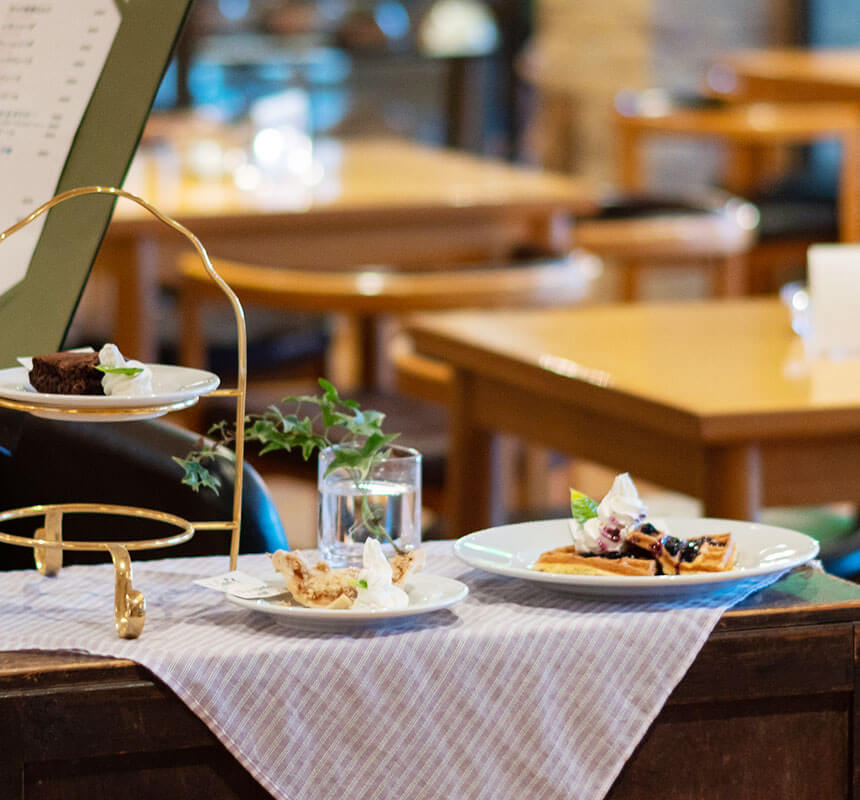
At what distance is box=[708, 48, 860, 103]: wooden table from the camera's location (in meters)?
5.89

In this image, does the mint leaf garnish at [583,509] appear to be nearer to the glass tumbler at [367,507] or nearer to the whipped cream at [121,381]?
the glass tumbler at [367,507]

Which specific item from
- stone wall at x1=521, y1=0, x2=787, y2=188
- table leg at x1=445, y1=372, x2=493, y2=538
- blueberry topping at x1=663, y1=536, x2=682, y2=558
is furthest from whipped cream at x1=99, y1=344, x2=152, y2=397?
stone wall at x1=521, y1=0, x2=787, y2=188

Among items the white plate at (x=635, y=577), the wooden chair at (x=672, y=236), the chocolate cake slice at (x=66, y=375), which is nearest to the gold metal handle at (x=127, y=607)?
the chocolate cake slice at (x=66, y=375)

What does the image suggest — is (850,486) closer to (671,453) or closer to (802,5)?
(671,453)

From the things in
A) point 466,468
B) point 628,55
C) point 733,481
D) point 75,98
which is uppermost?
point 628,55

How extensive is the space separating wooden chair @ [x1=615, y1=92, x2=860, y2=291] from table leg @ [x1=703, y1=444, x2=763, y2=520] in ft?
12.4

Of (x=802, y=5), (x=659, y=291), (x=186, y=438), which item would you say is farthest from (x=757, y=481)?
(x=802, y=5)

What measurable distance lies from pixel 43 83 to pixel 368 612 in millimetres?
489

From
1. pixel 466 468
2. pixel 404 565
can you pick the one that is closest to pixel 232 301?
pixel 404 565

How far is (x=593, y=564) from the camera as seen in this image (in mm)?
1034

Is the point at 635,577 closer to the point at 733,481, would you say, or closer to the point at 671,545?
the point at 671,545

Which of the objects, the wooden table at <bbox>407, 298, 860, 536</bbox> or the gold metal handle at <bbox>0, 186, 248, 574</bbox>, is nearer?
the gold metal handle at <bbox>0, 186, 248, 574</bbox>

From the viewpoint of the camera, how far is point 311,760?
3.14 feet

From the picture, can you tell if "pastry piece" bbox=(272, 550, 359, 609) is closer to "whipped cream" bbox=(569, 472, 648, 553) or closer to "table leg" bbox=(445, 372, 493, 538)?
"whipped cream" bbox=(569, 472, 648, 553)
